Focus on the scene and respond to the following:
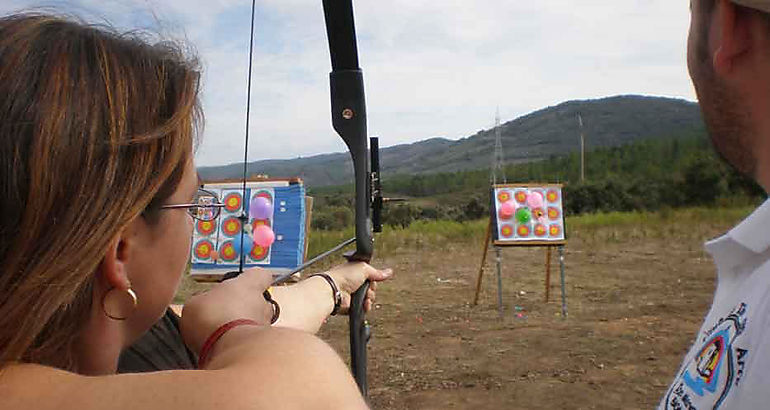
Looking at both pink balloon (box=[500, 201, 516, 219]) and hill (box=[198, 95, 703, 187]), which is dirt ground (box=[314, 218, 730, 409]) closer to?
pink balloon (box=[500, 201, 516, 219])

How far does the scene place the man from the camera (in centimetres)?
49

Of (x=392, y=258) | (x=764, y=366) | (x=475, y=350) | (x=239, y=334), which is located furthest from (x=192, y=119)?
(x=392, y=258)

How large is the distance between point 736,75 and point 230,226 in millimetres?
3407

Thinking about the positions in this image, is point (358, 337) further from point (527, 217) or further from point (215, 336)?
point (527, 217)

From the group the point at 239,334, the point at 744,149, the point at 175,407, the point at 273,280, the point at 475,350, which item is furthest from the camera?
the point at 475,350

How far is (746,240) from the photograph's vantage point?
674 millimetres

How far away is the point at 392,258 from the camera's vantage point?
7.47m

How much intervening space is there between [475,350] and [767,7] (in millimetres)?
3143

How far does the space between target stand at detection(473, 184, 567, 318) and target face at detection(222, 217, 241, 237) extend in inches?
68.5

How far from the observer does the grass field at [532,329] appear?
9.31 feet

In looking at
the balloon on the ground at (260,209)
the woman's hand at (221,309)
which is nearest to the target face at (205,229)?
the balloon on the ground at (260,209)

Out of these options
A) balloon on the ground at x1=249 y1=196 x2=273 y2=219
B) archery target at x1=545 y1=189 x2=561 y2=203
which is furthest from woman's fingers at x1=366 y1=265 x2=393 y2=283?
archery target at x1=545 y1=189 x2=561 y2=203

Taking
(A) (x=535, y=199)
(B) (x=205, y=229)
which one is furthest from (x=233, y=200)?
(A) (x=535, y=199)

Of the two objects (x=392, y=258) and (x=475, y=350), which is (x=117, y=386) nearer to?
(x=475, y=350)
